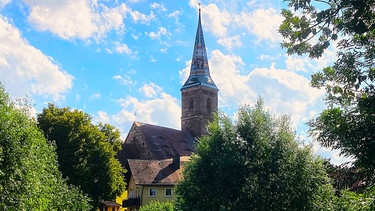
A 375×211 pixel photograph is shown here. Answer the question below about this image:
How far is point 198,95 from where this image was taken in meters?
83.1

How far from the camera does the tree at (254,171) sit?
887 inches

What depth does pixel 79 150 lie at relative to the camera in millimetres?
37938

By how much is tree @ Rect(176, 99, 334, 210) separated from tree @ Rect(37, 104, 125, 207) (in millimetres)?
15726

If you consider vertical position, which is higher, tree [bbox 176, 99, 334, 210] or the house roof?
the house roof

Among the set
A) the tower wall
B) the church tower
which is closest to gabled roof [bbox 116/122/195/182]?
the tower wall

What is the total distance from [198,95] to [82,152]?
152 feet

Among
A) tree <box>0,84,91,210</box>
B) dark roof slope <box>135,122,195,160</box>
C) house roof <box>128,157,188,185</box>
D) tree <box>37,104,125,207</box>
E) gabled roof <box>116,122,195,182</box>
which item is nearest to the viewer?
tree <box>0,84,91,210</box>

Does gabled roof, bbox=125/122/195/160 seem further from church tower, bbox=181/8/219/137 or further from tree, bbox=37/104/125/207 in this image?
tree, bbox=37/104/125/207

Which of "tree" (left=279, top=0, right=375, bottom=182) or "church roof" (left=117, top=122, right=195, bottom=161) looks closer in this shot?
"tree" (left=279, top=0, right=375, bottom=182)

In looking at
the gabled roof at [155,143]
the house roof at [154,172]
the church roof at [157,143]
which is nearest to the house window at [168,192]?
the house roof at [154,172]

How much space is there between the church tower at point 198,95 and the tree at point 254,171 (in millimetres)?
56662

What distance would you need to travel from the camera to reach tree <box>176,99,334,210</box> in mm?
22531

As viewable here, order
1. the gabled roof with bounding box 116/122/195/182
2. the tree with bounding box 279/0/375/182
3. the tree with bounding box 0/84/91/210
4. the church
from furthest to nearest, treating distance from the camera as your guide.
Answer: the gabled roof with bounding box 116/122/195/182 → the church → the tree with bounding box 0/84/91/210 → the tree with bounding box 279/0/375/182

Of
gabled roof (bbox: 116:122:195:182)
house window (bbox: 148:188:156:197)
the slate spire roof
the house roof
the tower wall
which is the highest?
the slate spire roof
